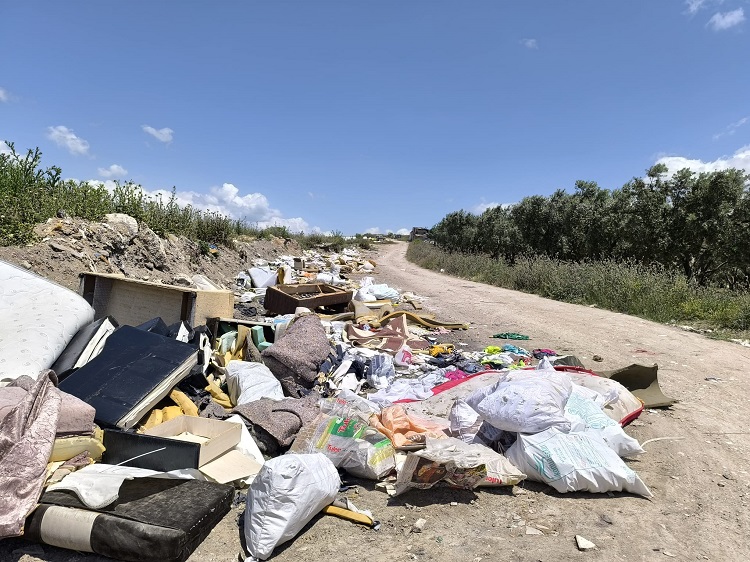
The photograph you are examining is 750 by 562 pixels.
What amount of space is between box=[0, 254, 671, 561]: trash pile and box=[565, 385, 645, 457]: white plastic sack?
12 mm

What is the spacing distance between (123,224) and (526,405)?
293 inches

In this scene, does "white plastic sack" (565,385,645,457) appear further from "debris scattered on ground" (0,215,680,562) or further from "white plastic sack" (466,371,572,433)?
"white plastic sack" (466,371,572,433)

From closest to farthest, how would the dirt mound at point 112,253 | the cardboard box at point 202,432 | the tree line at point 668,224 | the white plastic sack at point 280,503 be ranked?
1. the white plastic sack at point 280,503
2. the cardboard box at point 202,432
3. the dirt mound at point 112,253
4. the tree line at point 668,224

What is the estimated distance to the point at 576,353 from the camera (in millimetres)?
5797

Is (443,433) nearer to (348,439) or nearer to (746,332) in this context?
(348,439)

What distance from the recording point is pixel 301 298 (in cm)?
744

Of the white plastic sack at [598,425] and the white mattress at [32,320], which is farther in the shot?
the white mattress at [32,320]

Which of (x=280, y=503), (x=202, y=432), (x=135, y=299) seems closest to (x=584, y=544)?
(x=280, y=503)

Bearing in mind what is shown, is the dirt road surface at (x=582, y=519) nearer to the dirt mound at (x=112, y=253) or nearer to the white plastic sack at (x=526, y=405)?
the white plastic sack at (x=526, y=405)

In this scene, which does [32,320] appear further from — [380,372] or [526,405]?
[526,405]

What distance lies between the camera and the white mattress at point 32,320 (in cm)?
313

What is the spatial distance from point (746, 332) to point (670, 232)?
6913mm

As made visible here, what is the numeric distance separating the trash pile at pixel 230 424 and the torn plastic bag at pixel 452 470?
0.01 metres

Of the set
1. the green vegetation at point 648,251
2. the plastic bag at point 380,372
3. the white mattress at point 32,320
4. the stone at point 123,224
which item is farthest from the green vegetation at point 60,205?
the green vegetation at point 648,251
